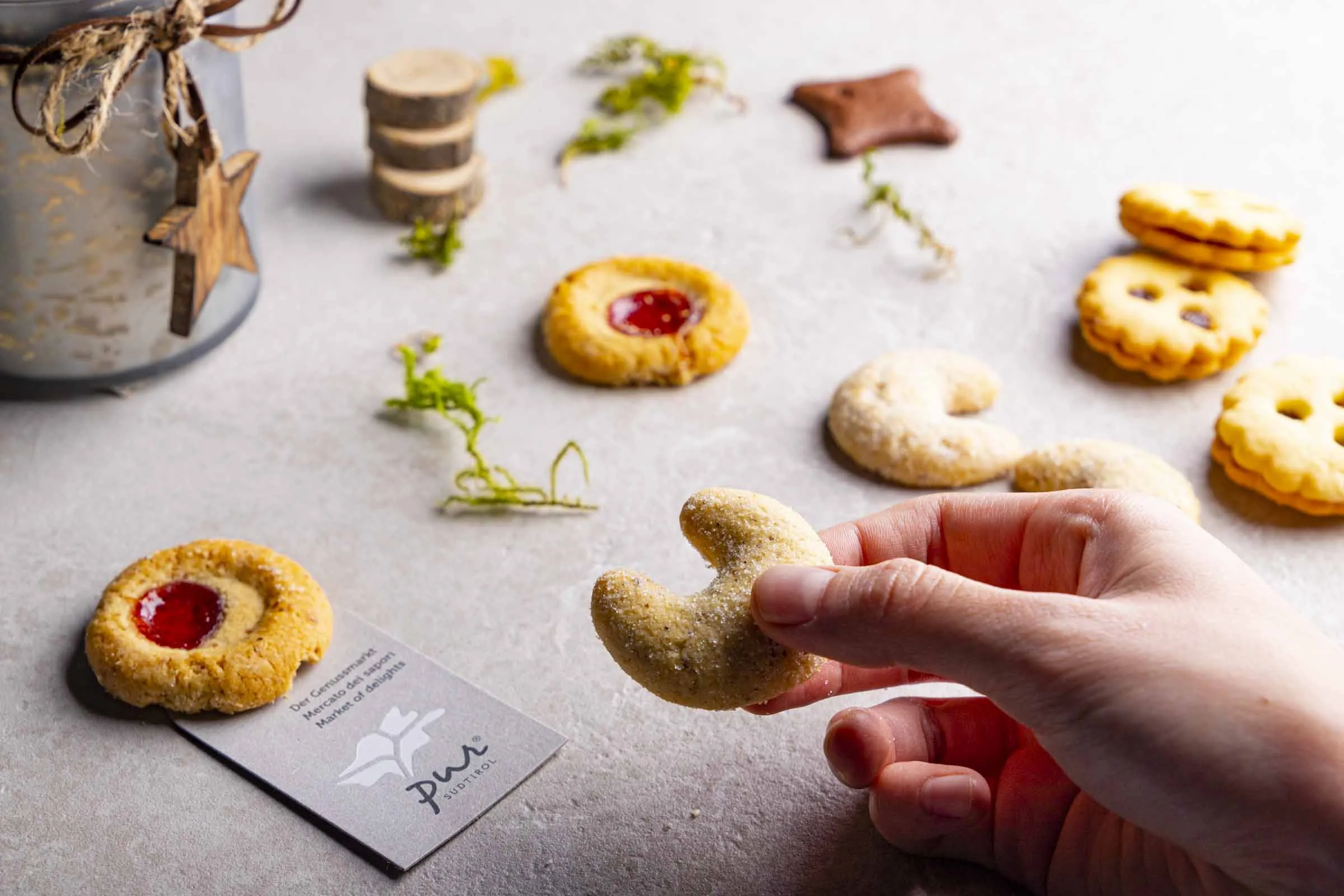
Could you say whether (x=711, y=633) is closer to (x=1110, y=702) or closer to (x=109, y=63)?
(x=1110, y=702)

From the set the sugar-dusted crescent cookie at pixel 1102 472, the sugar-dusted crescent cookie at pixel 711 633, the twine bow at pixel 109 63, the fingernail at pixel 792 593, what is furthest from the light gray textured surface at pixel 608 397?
the twine bow at pixel 109 63

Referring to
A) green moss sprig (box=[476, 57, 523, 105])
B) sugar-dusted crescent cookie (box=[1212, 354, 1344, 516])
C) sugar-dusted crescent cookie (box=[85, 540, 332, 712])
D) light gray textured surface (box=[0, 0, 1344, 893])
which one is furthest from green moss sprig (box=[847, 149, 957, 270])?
sugar-dusted crescent cookie (box=[85, 540, 332, 712])

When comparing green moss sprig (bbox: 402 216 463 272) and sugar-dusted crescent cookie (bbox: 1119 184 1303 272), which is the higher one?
sugar-dusted crescent cookie (bbox: 1119 184 1303 272)

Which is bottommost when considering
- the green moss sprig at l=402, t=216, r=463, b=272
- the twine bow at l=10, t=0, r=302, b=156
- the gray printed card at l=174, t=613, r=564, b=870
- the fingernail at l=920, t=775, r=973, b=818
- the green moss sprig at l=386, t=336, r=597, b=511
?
the gray printed card at l=174, t=613, r=564, b=870

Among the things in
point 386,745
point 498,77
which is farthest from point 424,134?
point 386,745

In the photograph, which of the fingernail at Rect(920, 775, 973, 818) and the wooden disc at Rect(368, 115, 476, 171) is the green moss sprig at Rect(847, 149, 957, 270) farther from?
the fingernail at Rect(920, 775, 973, 818)

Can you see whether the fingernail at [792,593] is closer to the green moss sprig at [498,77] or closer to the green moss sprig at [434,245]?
the green moss sprig at [434,245]
